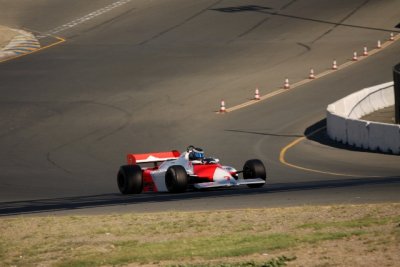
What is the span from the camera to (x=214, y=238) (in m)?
15.8

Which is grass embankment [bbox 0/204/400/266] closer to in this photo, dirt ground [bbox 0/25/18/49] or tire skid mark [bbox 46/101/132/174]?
tire skid mark [bbox 46/101/132/174]

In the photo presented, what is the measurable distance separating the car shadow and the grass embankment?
218cm

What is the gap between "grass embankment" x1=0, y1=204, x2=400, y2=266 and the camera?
14.0 metres

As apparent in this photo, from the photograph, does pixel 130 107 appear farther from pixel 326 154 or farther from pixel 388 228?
pixel 388 228

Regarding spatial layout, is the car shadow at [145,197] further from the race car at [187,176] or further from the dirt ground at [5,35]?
the dirt ground at [5,35]

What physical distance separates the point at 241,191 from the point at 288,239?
23.9 feet

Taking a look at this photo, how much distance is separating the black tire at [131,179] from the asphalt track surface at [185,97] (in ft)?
1.12

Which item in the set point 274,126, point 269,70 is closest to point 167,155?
point 274,126

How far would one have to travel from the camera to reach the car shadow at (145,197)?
21.4m

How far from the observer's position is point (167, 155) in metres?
24.8

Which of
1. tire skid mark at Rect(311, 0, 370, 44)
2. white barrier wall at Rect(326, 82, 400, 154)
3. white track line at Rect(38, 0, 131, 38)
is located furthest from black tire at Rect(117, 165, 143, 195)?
white track line at Rect(38, 0, 131, 38)

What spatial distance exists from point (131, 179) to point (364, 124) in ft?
33.4

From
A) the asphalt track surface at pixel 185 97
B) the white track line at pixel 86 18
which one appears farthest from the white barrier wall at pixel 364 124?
the white track line at pixel 86 18

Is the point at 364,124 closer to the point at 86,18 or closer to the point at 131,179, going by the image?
the point at 131,179
